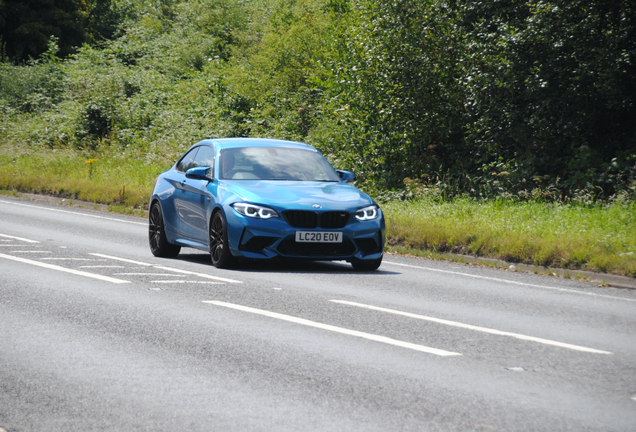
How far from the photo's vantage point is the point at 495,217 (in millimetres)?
14289

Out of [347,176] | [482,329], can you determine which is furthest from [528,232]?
[482,329]

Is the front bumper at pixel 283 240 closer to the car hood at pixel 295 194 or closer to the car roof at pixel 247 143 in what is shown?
the car hood at pixel 295 194

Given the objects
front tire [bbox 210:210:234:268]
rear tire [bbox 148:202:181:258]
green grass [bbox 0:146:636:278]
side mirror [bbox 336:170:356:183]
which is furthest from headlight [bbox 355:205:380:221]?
rear tire [bbox 148:202:181:258]

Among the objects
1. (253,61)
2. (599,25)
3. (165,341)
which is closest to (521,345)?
(165,341)

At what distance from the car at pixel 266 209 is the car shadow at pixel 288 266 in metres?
0.19

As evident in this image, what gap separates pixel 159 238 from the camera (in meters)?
12.2

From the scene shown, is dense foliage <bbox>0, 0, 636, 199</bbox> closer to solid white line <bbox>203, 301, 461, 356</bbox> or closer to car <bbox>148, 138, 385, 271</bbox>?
car <bbox>148, 138, 385, 271</bbox>

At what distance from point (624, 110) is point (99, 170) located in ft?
53.4

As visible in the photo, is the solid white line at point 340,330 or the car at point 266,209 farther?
the car at point 266,209

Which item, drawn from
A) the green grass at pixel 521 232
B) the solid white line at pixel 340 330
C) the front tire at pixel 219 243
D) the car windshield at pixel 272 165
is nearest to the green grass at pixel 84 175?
the green grass at pixel 521 232

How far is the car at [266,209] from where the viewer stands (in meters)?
10.2

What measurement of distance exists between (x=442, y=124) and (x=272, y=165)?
915 centimetres

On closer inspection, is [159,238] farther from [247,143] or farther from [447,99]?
[447,99]

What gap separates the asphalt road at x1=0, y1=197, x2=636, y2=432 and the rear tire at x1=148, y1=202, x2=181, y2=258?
4.26ft
